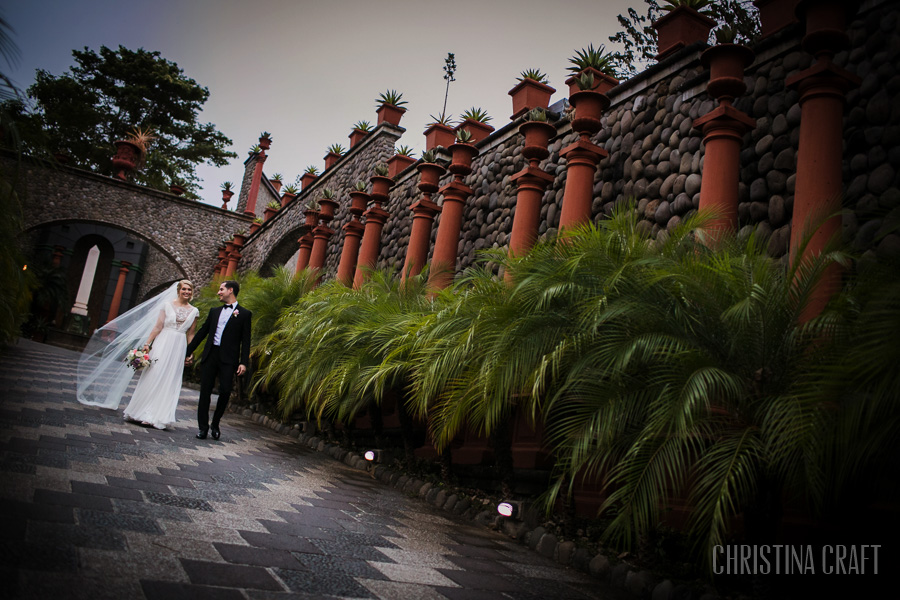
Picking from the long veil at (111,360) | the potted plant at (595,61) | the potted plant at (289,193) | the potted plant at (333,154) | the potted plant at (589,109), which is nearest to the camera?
the potted plant at (589,109)

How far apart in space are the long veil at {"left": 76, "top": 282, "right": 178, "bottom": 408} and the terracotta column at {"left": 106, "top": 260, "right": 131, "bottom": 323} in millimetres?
21795

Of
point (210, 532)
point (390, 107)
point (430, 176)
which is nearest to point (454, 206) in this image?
point (430, 176)

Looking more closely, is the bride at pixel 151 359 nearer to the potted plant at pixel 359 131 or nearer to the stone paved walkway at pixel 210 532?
the stone paved walkway at pixel 210 532

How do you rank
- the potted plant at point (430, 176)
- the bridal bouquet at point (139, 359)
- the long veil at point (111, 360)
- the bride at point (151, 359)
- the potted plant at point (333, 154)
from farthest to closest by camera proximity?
the potted plant at point (333, 154) → the potted plant at point (430, 176) → the long veil at point (111, 360) → the bridal bouquet at point (139, 359) → the bride at point (151, 359)

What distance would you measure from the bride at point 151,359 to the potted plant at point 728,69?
5.67 m

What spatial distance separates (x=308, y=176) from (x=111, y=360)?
13123 mm

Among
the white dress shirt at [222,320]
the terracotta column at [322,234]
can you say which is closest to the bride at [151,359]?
the white dress shirt at [222,320]

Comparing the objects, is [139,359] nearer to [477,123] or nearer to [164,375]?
[164,375]

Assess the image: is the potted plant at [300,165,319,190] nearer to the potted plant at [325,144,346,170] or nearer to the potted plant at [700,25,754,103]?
the potted plant at [325,144,346,170]

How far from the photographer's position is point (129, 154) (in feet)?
84.7

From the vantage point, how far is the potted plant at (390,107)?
15891mm

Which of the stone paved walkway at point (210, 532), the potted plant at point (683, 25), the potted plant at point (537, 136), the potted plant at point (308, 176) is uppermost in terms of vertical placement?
the potted plant at point (308, 176)

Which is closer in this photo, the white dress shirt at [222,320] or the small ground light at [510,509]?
the small ground light at [510,509]

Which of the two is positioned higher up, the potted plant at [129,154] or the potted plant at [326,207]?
the potted plant at [129,154]
